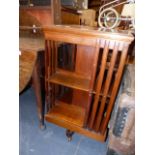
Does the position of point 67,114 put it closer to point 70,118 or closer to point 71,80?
point 70,118

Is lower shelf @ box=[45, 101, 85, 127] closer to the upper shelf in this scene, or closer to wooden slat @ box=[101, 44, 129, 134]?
wooden slat @ box=[101, 44, 129, 134]

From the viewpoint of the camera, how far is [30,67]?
4.11ft

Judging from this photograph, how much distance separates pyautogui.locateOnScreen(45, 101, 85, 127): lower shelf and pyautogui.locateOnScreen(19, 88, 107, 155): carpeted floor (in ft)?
0.66

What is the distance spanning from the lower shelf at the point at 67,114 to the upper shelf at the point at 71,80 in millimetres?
345

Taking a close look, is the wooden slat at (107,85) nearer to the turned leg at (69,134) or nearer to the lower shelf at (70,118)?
the lower shelf at (70,118)

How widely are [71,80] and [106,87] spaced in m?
0.35

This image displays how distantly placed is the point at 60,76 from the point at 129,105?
704 mm

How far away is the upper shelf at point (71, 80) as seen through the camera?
1.23 metres

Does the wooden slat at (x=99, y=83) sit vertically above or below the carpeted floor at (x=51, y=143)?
above

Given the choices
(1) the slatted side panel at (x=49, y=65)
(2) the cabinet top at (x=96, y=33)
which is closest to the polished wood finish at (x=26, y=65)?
(1) the slatted side panel at (x=49, y=65)

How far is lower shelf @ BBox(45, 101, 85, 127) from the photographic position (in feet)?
4.48

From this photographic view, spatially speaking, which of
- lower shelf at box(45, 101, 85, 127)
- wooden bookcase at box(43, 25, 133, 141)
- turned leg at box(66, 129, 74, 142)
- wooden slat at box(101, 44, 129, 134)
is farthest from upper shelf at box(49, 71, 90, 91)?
turned leg at box(66, 129, 74, 142)
